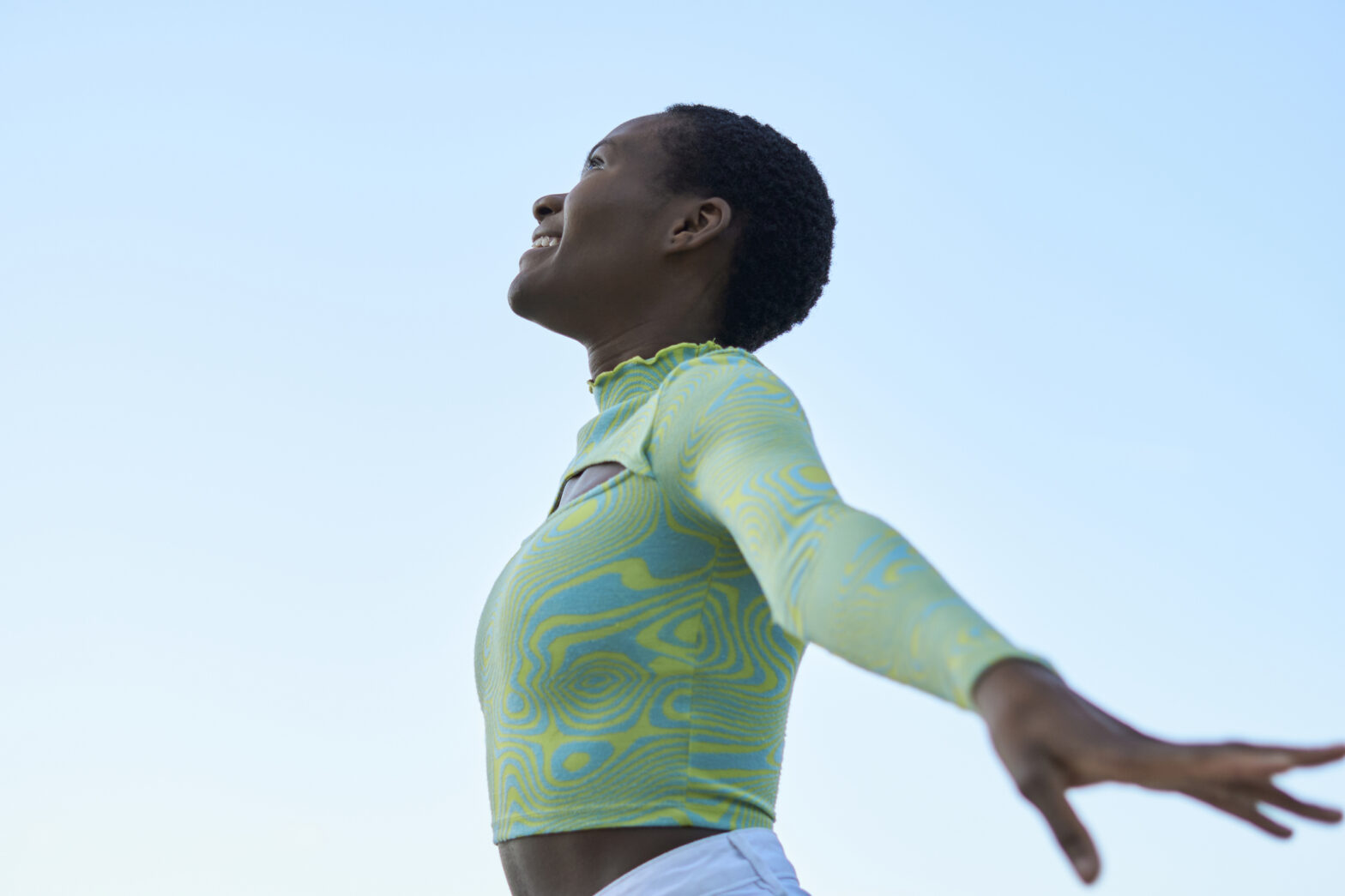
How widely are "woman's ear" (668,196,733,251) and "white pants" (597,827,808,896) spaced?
1.43m

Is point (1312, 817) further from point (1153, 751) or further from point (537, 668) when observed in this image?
point (537, 668)

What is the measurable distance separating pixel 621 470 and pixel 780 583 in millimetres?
852

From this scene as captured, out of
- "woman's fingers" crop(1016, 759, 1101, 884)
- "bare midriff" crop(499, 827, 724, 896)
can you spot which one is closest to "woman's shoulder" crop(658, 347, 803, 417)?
"bare midriff" crop(499, 827, 724, 896)

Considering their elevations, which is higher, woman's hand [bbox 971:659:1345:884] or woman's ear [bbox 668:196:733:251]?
woman's ear [bbox 668:196:733:251]

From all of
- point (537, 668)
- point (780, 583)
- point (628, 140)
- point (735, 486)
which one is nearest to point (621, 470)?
point (537, 668)

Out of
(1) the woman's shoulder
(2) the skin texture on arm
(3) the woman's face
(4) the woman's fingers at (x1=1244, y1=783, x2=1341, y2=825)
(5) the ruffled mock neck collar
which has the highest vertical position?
(3) the woman's face

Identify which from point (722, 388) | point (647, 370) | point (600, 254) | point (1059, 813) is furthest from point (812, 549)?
point (600, 254)

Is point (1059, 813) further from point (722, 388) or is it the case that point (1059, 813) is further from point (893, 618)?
point (722, 388)

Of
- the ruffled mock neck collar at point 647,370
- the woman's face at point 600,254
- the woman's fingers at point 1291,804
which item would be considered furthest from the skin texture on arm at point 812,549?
the woman's face at point 600,254

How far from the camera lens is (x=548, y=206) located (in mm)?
3678

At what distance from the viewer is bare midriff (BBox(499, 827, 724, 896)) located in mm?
2422

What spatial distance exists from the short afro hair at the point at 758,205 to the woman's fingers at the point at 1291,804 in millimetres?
2161

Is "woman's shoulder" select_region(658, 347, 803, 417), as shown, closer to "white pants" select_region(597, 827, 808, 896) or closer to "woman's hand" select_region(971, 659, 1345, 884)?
"white pants" select_region(597, 827, 808, 896)

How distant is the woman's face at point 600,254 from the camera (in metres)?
3.38
